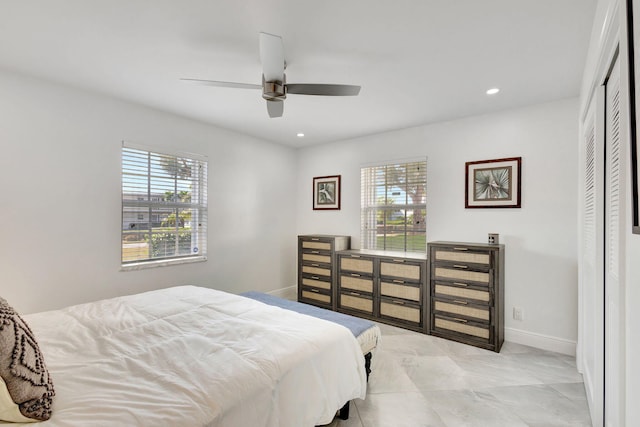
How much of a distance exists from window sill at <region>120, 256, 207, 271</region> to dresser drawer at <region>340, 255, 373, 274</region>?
1797 mm

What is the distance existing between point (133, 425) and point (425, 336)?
2.99 metres

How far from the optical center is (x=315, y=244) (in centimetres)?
440

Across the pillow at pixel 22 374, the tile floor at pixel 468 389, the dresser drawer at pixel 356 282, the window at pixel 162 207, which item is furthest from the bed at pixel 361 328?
the window at pixel 162 207

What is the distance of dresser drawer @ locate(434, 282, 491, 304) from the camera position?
3.02 metres

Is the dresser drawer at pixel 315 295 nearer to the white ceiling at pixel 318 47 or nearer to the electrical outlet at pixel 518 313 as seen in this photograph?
the electrical outlet at pixel 518 313

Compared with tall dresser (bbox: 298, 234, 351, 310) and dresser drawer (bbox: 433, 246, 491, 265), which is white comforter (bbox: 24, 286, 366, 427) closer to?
dresser drawer (bbox: 433, 246, 491, 265)

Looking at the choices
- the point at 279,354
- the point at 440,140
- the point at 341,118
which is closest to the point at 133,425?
the point at 279,354

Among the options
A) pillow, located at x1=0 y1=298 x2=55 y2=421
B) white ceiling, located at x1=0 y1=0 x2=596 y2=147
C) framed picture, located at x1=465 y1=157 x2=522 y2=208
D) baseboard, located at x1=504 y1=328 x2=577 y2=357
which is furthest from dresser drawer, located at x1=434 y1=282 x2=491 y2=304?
pillow, located at x1=0 y1=298 x2=55 y2=421

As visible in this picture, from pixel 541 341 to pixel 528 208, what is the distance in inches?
52.8

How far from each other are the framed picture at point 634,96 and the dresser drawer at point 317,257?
3.49 metres

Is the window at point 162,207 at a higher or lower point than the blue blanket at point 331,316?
higher

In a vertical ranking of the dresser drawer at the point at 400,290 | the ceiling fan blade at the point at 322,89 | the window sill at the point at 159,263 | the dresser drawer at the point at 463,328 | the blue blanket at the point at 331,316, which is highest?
the ceiling fan blade at the point at 322,89

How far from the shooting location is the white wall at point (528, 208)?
292 cm

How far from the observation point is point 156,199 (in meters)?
3.39
